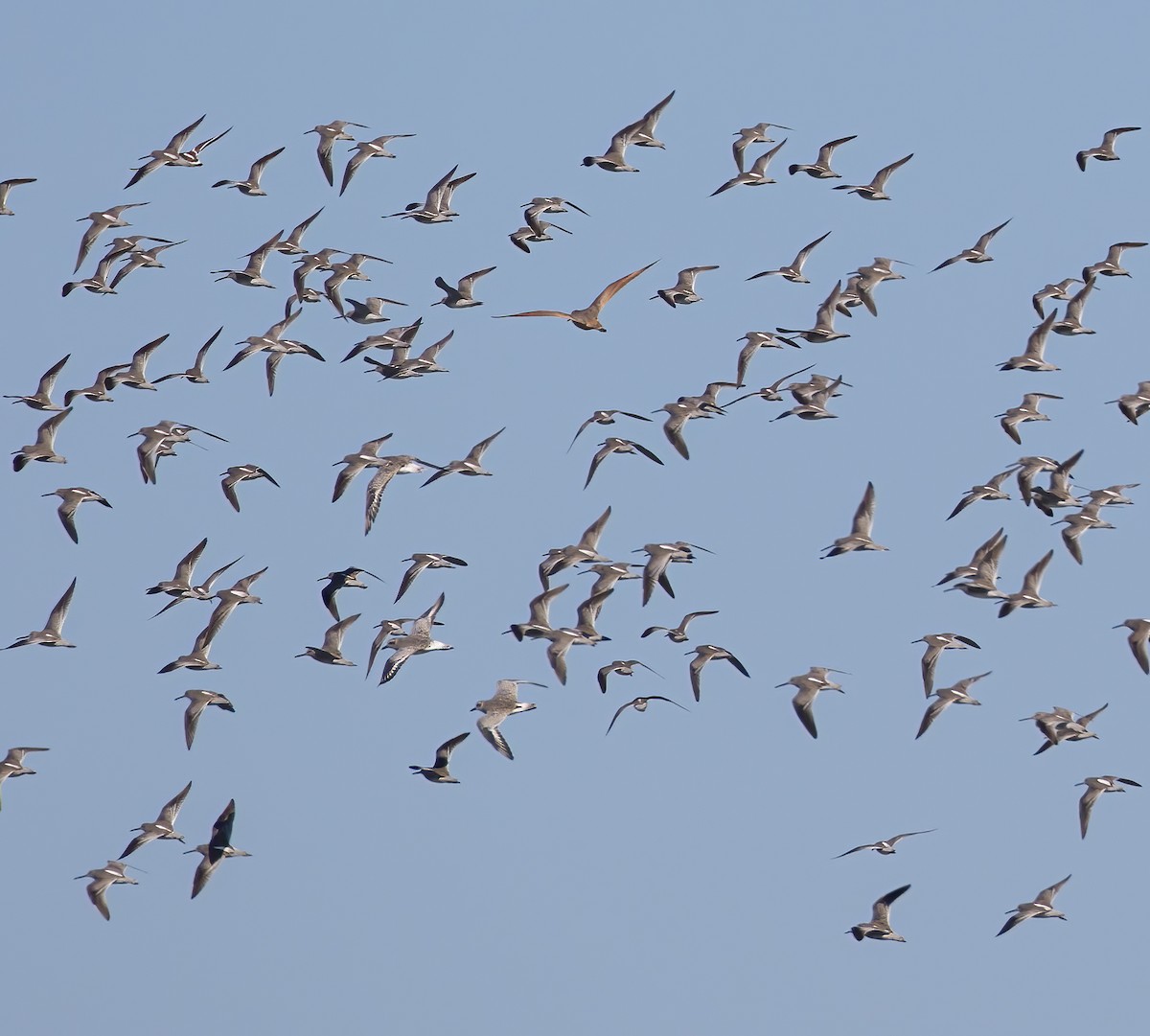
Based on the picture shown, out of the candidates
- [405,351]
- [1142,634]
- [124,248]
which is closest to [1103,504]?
[1142,634]

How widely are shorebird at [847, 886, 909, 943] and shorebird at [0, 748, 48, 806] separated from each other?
16.6 meters

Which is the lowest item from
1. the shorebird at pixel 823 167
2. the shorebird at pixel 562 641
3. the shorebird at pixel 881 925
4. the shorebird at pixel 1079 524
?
the shorebird at pixel 881 925

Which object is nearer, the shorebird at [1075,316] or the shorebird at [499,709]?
the shorebird at [499,709]

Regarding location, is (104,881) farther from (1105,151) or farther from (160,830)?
(1105,151)

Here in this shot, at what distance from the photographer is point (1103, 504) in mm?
48281

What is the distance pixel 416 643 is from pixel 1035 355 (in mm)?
14604

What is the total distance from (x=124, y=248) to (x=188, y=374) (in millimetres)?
3206

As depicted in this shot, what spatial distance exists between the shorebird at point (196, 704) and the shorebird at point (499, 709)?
5.98 meters

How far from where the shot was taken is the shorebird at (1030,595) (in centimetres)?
4619

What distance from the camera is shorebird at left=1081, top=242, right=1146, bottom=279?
5191 cm

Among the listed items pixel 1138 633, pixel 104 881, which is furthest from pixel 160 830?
pixel 1138 633

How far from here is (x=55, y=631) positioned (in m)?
48.8

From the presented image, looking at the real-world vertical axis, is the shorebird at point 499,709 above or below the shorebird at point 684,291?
below

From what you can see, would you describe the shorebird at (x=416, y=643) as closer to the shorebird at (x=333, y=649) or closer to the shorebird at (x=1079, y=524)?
the shorebird at (x=333, y=649)
